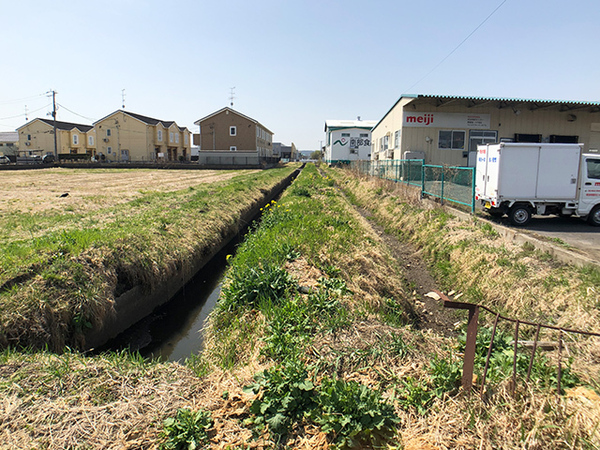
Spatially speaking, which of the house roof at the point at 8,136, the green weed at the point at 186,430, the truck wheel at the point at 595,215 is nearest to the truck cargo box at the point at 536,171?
the truck wheel at the point at 595,215

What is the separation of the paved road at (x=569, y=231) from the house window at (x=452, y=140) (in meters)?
11.6

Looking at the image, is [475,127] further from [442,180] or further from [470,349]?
[470,349]

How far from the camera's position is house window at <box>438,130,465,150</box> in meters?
22.5

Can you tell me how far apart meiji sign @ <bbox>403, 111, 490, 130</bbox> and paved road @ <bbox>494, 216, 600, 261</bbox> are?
39.1 ft

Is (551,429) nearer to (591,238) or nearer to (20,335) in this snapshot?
(20,335)

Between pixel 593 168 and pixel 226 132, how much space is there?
51847 millimetres

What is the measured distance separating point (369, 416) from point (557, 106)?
24.6 metres

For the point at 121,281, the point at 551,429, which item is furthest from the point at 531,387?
the point at 121,281

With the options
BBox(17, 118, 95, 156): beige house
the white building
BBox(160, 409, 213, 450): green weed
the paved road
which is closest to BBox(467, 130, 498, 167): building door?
the paved road

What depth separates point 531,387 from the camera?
9.93 ft

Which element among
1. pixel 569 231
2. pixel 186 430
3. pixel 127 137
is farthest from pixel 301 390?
pixel 127 137

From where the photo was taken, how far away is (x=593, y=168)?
10.4 meters

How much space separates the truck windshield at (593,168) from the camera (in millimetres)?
10383

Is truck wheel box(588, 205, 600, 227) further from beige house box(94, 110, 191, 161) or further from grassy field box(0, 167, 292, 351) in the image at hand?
beige house box(94, 110, 191, 161)
